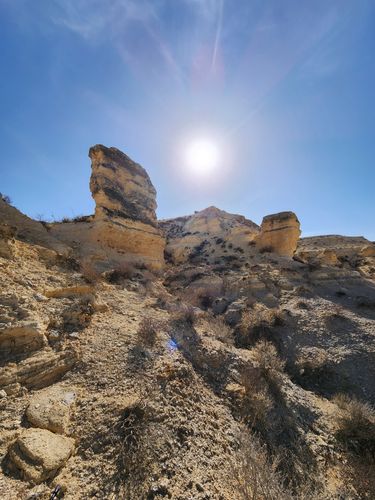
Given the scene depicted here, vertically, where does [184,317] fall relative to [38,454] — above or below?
above

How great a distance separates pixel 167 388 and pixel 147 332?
5.36 ft

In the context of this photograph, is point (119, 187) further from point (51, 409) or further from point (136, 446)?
point (136, 446)

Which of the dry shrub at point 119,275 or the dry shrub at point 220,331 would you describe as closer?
the dry shrub at point 220,331

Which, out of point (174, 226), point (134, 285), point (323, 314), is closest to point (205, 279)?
point (134, 285)

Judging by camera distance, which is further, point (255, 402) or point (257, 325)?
point (257, 325)

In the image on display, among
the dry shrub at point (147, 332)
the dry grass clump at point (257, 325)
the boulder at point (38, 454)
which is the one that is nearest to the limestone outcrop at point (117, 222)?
Result: the dry shrub at point (147, 332)

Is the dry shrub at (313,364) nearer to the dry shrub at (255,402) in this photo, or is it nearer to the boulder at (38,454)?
the dry shrub at (255,402)

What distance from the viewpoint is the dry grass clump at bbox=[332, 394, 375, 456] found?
4.54 meters

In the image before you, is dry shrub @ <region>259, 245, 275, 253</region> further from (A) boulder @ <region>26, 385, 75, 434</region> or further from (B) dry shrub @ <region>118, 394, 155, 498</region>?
(A) boulder @ <region>26, 385, 75, 434</region>

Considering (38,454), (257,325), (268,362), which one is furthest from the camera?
(257,325)

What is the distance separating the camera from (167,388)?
13.5 ft

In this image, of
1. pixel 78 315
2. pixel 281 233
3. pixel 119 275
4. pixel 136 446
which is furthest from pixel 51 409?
pixel 281 233

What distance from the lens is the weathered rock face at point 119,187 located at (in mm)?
13188

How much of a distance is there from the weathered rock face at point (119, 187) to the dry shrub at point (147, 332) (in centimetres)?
831
